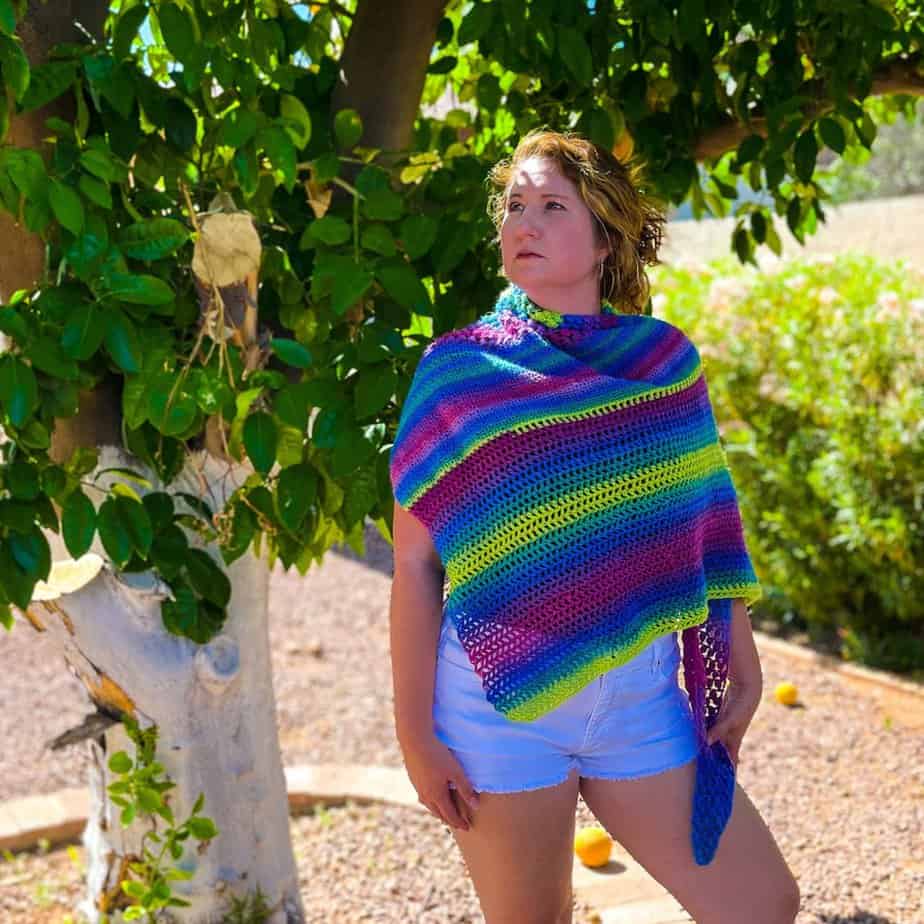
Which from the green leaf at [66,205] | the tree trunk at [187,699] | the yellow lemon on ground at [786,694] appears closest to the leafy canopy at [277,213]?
the green leaf at [66,205]

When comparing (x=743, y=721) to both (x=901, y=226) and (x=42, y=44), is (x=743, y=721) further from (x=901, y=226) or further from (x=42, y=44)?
(x=901, y=226)

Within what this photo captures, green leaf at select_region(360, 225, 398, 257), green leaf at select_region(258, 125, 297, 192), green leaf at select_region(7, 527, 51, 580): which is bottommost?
green leaf at select_region(7, 527, 51, 580)

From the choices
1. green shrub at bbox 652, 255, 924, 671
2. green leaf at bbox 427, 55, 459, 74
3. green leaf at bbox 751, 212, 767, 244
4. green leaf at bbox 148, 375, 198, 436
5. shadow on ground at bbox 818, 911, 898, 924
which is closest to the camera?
green leaf at bbox 148, 375, 198, 436

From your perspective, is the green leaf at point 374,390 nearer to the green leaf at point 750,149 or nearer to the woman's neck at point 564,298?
the woman's neck at point 564,298

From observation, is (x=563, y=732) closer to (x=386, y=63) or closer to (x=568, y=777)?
(x=568, y=777)

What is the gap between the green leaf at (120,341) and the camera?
6.70 ft

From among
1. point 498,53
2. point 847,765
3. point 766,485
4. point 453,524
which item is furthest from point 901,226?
point 453,524

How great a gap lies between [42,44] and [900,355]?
3668mm

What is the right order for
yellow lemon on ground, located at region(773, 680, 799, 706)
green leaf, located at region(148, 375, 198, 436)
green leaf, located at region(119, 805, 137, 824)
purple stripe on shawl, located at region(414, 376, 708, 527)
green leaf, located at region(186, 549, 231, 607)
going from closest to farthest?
purple stripe on shawl, located at region(414, 376, 708, 527) < green leaf, located at region(148, 375, 198, 436) < green leaf, located at region(186, 549, 231, 607) < green leaf, located at region(119, 805, 137, 824) < yellow lemon on ground, located at region(773, 680, 799, 706)

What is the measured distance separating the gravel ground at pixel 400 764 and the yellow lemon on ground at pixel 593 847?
22 centimetres

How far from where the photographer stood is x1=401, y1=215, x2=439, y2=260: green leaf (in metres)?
2.25

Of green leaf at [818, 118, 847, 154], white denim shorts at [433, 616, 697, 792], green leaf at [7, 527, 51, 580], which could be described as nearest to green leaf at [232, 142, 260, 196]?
green leaf at [7, 527, 51, 580]

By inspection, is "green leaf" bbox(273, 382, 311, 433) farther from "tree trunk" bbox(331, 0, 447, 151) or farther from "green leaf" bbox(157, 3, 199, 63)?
"tree trunk" bbox(331, 0, 447, 151)

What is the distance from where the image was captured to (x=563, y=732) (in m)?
1.83
